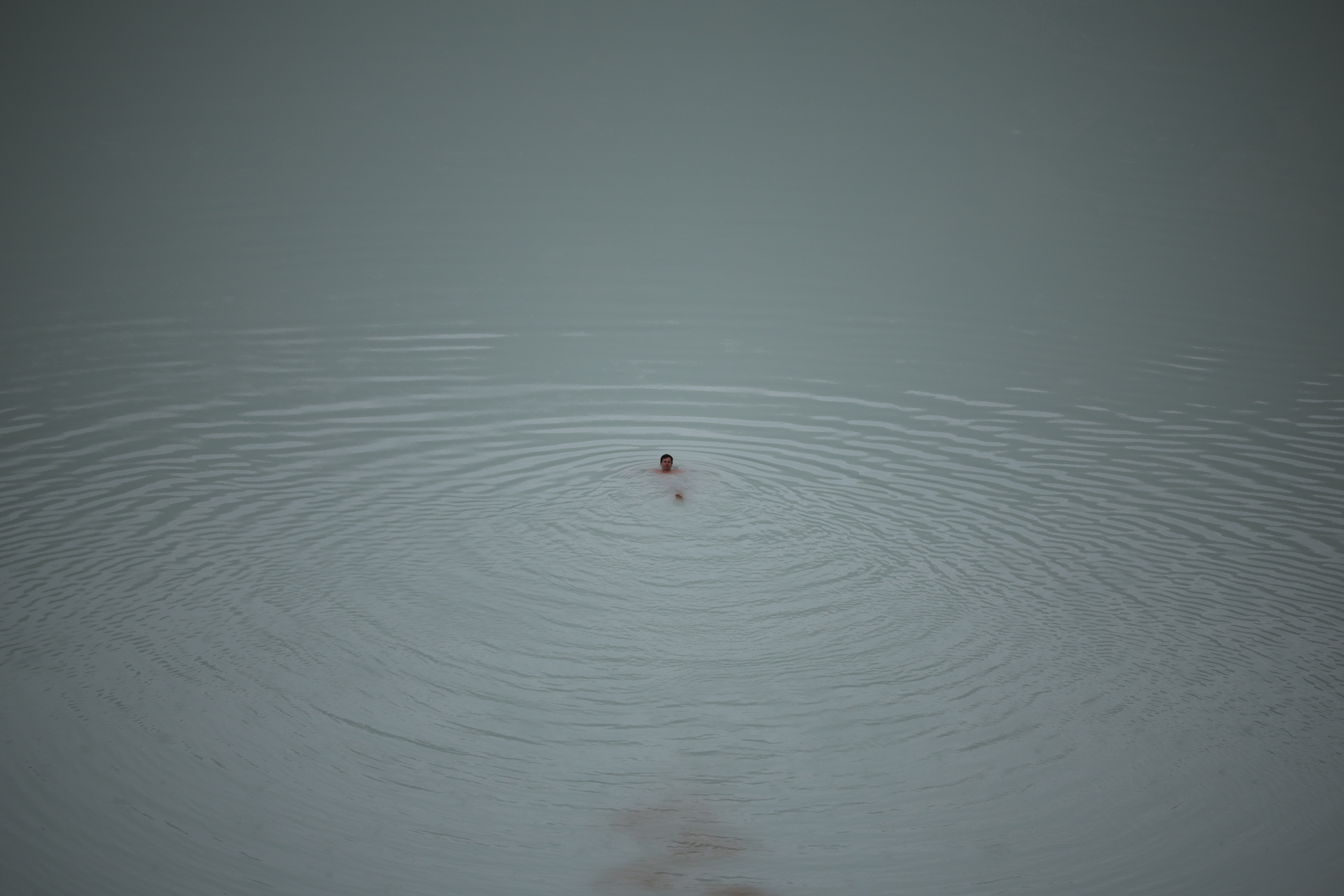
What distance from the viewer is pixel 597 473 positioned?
7.01 meters

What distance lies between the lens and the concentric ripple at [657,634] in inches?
161

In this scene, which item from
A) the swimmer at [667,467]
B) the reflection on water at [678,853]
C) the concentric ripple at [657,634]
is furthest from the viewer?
the swimmer at [667,467]

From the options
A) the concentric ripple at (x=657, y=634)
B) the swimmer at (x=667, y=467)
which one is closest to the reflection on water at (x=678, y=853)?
the concentric ripple at (x=657, y=634)

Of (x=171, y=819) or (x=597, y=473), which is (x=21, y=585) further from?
(x=597, y=473)

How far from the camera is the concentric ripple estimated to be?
4102 millimetres

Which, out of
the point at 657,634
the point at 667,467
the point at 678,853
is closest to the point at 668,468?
the point at 667,467

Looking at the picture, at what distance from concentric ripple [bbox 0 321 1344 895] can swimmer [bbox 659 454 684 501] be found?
89 mm

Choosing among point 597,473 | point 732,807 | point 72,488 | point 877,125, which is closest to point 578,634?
point 732,807

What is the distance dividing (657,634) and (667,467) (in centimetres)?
173

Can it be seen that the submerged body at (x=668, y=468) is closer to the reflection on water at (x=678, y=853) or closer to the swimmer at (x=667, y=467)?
the swimmer at (x=667, y=467)

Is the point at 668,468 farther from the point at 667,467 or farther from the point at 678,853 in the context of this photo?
the point at 678,853

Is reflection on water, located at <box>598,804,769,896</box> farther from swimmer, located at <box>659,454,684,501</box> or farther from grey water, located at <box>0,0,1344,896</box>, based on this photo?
swimmer, located at <box>659,454,684,501</box>

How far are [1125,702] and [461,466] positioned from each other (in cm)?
426

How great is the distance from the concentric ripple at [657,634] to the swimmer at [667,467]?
89 millimetres
